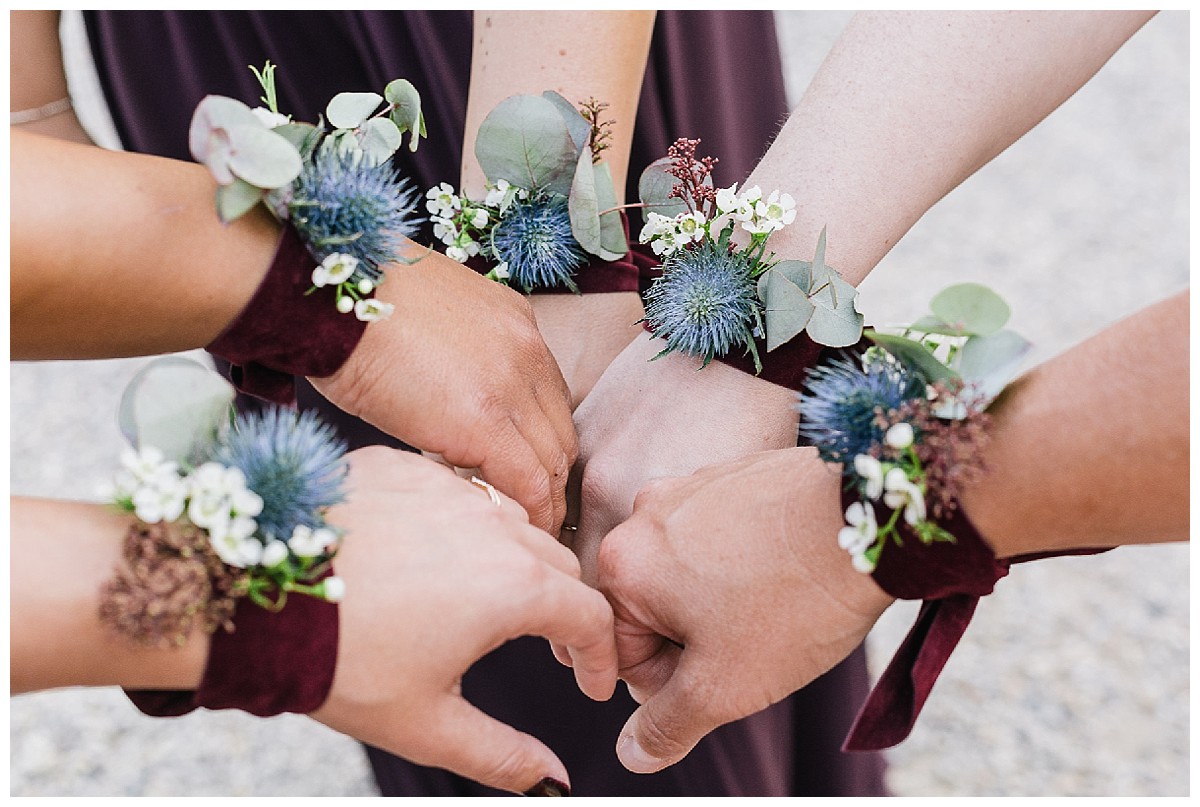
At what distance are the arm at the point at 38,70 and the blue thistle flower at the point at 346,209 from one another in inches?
24.3

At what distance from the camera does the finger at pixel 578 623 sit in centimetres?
103

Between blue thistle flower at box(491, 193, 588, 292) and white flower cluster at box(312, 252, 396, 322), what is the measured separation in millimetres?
234

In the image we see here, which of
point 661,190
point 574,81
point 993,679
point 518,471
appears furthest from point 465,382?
point 993,679

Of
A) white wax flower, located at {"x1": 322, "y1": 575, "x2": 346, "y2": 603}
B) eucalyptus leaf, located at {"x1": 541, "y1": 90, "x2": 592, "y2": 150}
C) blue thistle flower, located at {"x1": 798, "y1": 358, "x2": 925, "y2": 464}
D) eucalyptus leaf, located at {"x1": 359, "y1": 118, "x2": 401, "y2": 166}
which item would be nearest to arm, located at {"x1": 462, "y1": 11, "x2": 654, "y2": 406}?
eucalyptus leaf, located at {"x1": 541, "y1": 90, "x2": 592, "y2": 150}

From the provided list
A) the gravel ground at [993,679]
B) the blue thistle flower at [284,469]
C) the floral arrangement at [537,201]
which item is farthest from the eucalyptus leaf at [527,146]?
the gravel ground at [993,679]

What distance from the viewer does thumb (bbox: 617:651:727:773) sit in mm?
1154

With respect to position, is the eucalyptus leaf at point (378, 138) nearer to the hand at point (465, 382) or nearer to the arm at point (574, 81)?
→ the hand at point (465, 382)

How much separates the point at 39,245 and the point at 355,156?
305 mm

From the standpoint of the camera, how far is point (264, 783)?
8.45 ft

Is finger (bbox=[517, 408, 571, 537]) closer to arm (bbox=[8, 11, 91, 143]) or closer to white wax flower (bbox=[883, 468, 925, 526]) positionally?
white wax flower (bbox=[883, 468, 925, 526])

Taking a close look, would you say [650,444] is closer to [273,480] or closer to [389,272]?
[389,272]

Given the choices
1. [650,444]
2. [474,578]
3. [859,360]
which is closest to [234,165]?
[474,578]

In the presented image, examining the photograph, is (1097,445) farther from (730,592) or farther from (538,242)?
(538,242)

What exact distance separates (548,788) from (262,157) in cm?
67
